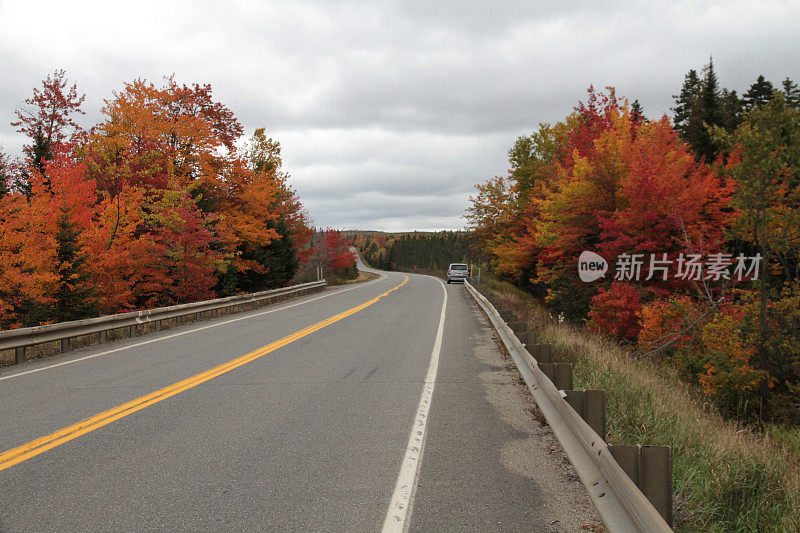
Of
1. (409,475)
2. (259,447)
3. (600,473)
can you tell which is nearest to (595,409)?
(600,473)

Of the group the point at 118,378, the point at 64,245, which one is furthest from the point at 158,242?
the point at 118,378

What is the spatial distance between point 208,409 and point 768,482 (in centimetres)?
557

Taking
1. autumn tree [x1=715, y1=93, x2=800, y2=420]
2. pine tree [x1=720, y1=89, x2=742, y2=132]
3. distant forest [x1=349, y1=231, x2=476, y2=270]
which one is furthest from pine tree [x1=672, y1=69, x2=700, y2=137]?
distant forest [x1=349, y1=231, x2=476, y2=270]

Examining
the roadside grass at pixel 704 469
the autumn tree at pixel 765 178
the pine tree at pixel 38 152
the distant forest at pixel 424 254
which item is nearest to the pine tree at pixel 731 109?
the autumn tree at pixel 765 178

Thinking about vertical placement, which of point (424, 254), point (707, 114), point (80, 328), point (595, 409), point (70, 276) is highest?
point (707, 114)

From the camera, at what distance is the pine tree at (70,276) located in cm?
1355

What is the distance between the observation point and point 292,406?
19.0 ft

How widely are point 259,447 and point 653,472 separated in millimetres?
3360

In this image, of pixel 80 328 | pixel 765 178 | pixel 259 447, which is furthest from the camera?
pixel 765 178

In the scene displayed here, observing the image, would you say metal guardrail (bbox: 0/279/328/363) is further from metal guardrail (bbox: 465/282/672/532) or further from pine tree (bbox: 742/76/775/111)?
pine tree (bbox: 742/76/775/111)

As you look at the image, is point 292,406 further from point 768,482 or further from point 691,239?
point 691,239

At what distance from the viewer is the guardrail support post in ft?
8.66

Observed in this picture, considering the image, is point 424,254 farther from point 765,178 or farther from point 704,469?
point 704,469

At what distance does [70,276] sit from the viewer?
13266 mm
